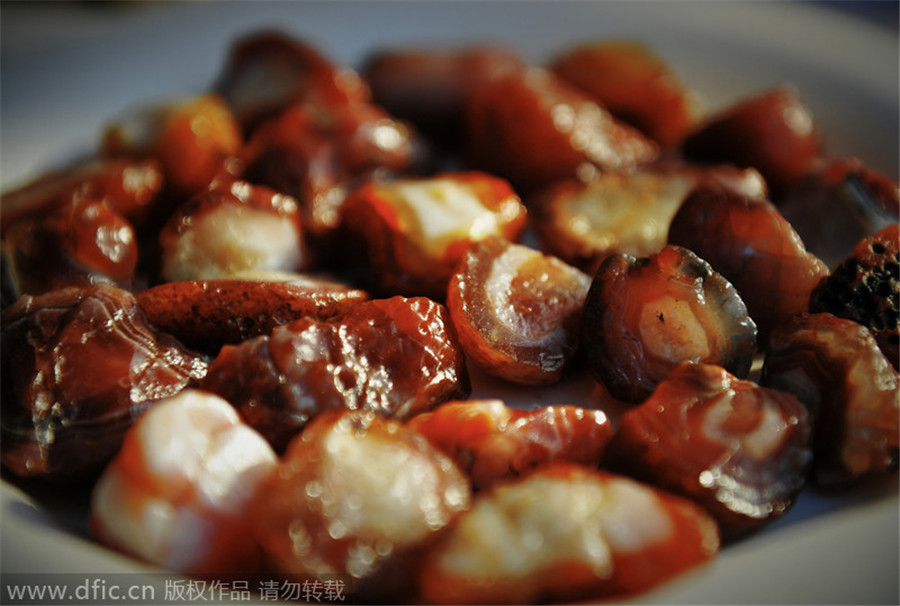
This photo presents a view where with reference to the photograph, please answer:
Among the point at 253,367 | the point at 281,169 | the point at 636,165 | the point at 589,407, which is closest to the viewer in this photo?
the point at 253,367

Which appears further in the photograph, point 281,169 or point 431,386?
point 281,169

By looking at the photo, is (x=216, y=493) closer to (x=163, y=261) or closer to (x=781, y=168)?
(x=163, y=261)

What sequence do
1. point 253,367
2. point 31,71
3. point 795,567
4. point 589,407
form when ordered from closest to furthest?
point 795,567 → point 253,367 → point 589,407 → point 31,71

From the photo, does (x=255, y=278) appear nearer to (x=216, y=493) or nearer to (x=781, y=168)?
(x=216, y=493)

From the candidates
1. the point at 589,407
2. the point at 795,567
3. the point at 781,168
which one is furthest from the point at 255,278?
the point at 781,168

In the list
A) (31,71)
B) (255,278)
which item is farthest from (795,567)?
(31,71)

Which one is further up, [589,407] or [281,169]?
[281,169]
